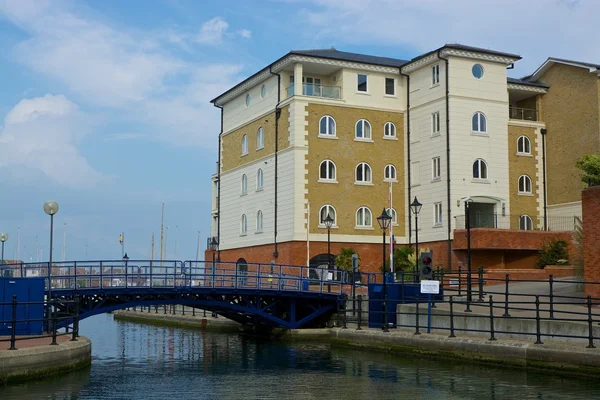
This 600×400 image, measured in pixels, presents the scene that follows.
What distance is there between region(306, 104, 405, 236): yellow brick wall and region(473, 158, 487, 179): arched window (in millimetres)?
4674

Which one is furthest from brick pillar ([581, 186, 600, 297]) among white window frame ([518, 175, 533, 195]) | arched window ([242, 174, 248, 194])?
arched window ([242, 174, 248, 194])

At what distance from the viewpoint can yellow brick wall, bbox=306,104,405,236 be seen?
163 feet

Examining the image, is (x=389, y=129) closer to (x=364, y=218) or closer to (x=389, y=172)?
(x=389, y=172)

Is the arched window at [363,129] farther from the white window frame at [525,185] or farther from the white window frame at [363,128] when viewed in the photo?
the white window frame at [525,185]

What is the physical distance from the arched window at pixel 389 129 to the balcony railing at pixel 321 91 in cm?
349

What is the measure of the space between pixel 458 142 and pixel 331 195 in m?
7.92

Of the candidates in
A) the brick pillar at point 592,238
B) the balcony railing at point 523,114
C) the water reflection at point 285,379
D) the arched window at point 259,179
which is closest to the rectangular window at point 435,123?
the balcony railing at point 523,114

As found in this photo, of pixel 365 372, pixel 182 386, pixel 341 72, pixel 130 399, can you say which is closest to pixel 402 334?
pixel 365 372

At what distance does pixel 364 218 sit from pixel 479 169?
23.9ft

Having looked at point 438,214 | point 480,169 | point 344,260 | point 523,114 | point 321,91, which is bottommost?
point 344,260

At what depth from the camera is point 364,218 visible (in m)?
50.6

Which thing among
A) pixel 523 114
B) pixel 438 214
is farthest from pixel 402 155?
pixel 523 114

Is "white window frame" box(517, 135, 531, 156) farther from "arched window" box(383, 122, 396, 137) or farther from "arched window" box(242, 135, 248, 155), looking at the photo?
"arched window" box(242, 135, 248, 155)

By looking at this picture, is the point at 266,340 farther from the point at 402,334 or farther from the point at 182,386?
the point at 182,386
